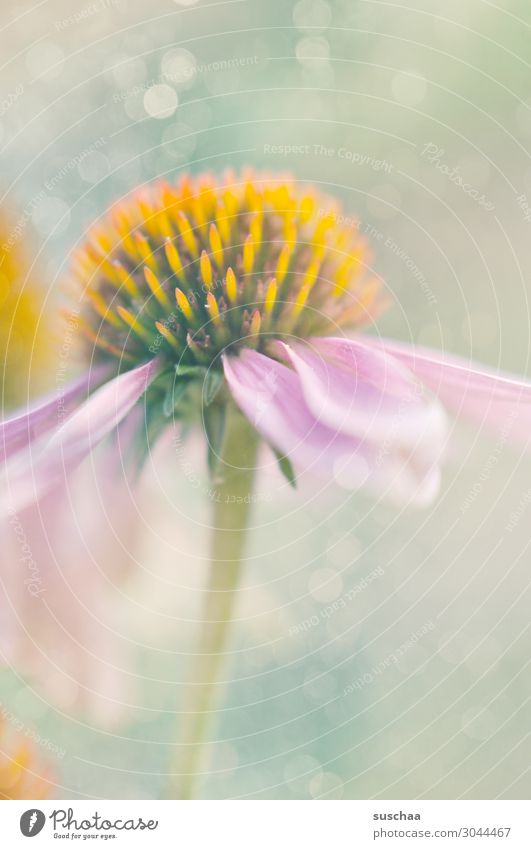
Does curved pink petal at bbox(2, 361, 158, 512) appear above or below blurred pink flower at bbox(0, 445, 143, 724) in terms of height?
above

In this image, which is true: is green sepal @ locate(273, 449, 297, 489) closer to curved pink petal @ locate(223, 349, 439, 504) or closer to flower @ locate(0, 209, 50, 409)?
curved pink petal @ locate(223, 349, 439, 504)

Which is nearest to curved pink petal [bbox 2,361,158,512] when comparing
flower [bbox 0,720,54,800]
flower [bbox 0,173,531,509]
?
flower [bbox 0,173,531,509]

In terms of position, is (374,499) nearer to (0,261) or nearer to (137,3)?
(0,261)

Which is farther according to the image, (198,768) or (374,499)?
(374,499)

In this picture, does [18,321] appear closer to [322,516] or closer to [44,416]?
[44,416]

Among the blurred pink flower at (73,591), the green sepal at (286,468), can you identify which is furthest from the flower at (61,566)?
the green sepal at (286,468)

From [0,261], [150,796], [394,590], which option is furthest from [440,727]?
[0,261]

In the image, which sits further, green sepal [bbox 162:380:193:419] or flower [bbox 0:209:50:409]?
flower [bbox 0:209:50:409]
